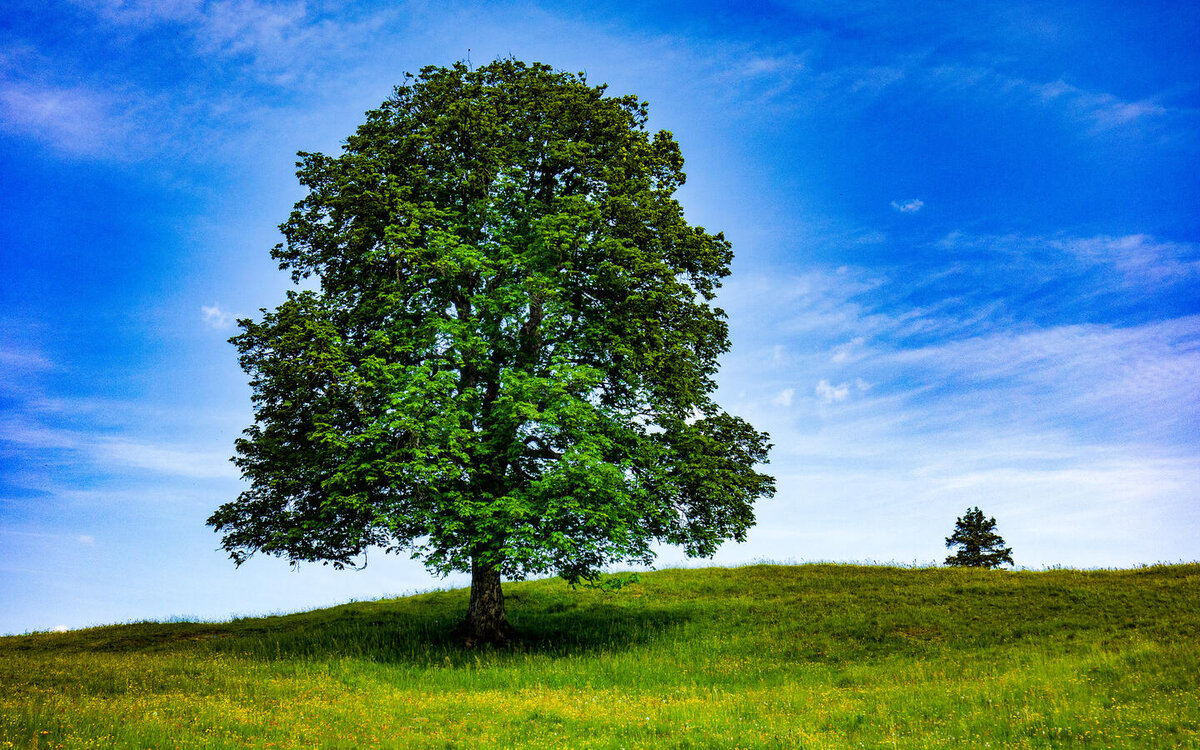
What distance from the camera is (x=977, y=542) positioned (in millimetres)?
49875

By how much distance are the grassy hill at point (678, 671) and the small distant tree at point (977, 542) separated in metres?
19.0

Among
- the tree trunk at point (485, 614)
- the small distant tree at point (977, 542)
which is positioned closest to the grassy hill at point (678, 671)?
the tree trunk at point (485, 614)

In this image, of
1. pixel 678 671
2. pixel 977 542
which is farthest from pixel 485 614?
pixel 977 542

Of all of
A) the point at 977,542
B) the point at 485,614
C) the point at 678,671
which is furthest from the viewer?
the point at 977,542

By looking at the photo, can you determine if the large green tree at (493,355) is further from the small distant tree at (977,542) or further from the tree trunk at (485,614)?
the small distant tree at (977,542)

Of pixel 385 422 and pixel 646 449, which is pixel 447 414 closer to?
pixel 385 422

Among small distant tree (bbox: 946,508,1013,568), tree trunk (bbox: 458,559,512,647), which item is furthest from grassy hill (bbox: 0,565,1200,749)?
small distant tree (bbox: 946,508,1013,568)

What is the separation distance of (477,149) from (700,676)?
62.1ft

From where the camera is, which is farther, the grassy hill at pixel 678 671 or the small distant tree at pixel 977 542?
the small distant tree at pixel 977 542

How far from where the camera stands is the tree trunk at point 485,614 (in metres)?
24.1

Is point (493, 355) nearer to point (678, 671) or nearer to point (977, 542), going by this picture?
point (678, 671)

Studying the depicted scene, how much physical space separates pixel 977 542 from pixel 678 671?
37911 millimetres

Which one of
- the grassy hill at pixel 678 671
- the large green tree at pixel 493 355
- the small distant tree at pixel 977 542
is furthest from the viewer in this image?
the small distant tree at pixel 977 542

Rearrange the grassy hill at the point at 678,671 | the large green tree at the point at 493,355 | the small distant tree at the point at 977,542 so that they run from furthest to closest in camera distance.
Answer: the small distant tree at the point at 977,542
the large green tree at the point at 493,355
the grassy hill at the point at 678,671
